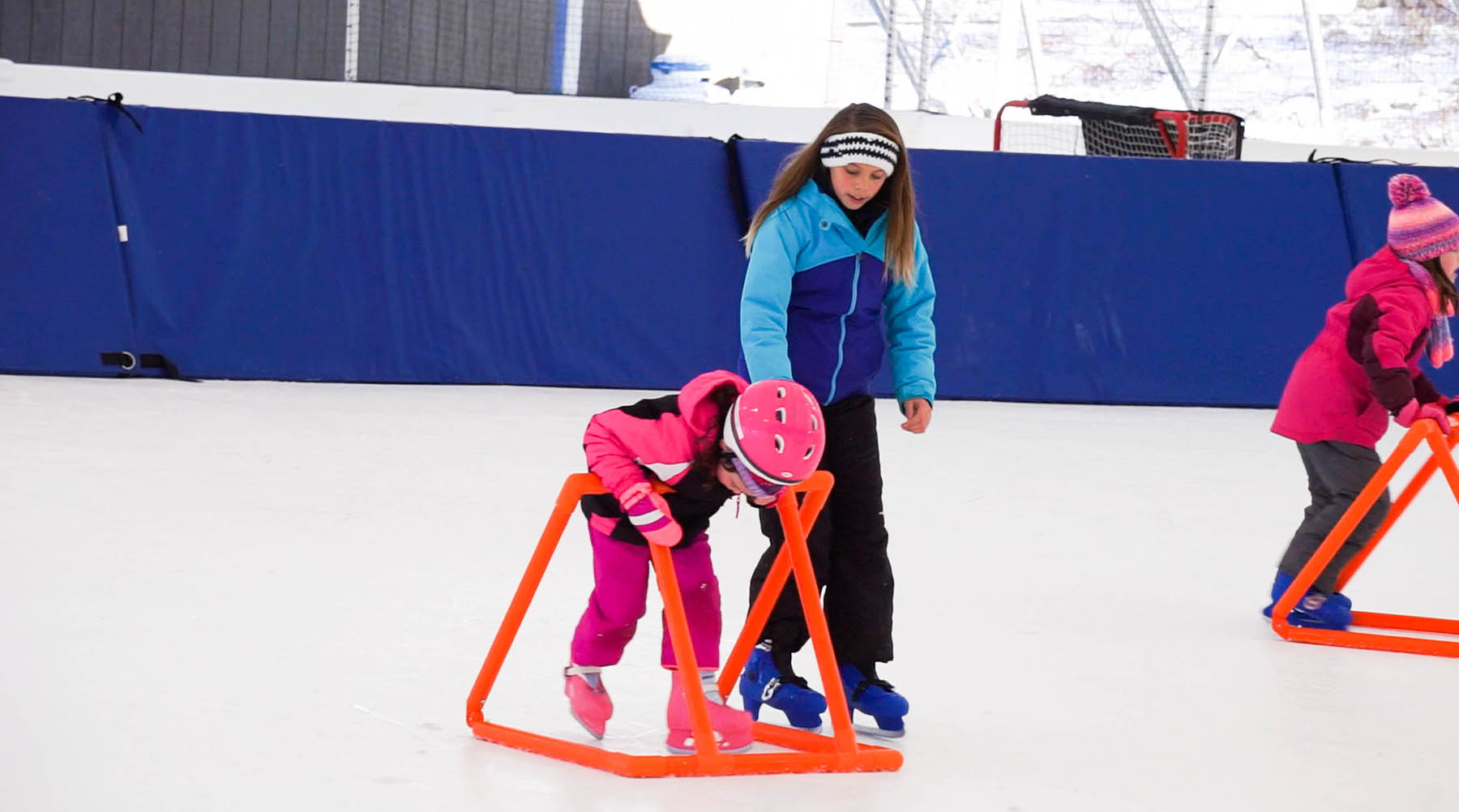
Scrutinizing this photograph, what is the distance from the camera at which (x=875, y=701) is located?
317cm

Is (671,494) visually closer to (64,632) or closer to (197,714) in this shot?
(197,714)

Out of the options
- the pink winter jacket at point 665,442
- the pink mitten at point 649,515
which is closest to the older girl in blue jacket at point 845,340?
the pink winter jacket at point 665,442

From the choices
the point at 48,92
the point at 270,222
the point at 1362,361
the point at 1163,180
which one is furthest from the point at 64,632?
the point at 48,92

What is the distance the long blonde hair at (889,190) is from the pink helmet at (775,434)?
0.57m

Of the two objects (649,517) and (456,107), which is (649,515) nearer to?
(649,517)

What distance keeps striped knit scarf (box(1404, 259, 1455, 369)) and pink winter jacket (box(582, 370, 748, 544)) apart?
2.21 m

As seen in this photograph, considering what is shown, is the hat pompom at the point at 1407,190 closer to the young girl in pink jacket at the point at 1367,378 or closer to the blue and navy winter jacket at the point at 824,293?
the young girl in pink jacket at the point at 1367,378

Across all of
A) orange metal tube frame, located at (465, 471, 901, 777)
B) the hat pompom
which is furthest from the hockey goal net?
orange metal tube frame, located at (465, 471, 901, 777)

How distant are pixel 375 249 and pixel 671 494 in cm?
612

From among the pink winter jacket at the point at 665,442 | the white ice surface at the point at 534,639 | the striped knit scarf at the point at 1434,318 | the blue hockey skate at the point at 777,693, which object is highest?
the striped knit scarf at the point at 1434,318

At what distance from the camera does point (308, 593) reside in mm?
3994

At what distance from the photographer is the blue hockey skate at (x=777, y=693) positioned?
3217 mm

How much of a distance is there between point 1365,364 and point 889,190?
5.19ft

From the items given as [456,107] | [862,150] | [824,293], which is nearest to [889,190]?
[862,150]
